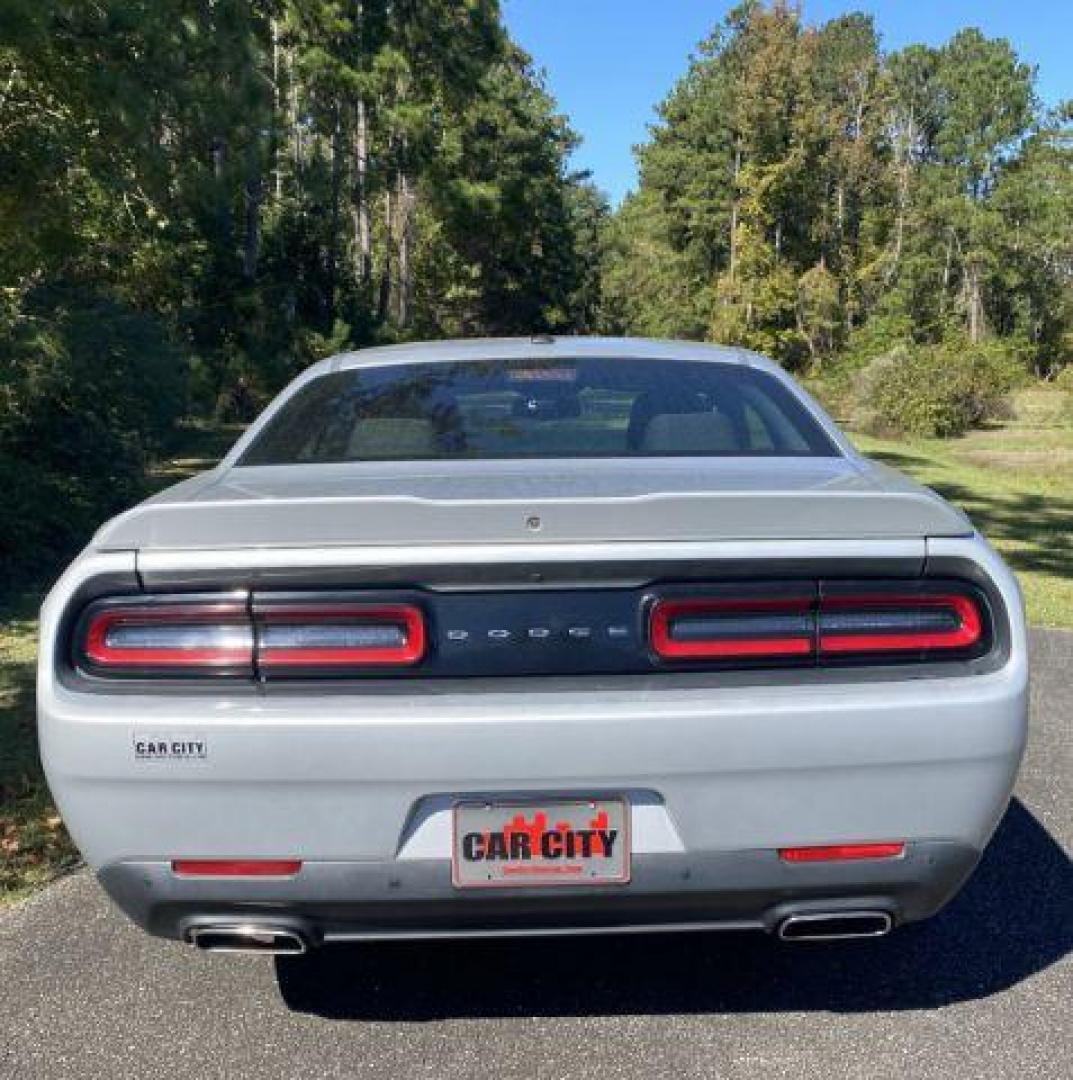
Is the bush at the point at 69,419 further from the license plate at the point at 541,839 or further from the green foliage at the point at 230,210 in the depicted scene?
the license plate at the point at 541,839

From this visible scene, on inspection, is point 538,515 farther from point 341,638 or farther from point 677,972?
point 677,972

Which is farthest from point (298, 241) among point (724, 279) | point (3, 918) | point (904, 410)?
point (3, 918)

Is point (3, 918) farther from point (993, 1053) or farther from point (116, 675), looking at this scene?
point (993, 1053)

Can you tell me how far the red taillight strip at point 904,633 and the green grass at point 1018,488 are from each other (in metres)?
5.76

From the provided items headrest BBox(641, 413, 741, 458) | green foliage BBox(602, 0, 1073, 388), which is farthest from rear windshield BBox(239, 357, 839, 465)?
green foliage BBox(602, 0, 1073, 388)

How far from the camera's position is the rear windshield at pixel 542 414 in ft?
12.0

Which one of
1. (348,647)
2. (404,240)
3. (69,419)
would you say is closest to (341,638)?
(348,647)

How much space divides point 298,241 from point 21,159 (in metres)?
26.7

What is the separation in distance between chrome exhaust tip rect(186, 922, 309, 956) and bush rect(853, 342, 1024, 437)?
2503cm

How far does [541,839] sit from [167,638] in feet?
2.81

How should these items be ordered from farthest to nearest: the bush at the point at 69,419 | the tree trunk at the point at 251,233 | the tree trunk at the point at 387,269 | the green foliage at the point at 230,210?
the tree trunk at the point at 387,269 < the tree trunk at the point at 251,233 < the bush at the point at 69,419 < the green foliage at the point at 230,210

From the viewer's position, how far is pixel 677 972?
10.7ft

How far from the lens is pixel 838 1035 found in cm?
294

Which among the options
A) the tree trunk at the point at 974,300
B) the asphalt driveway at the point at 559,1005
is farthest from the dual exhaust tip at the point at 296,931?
the tree trunk at the point at 974,300
